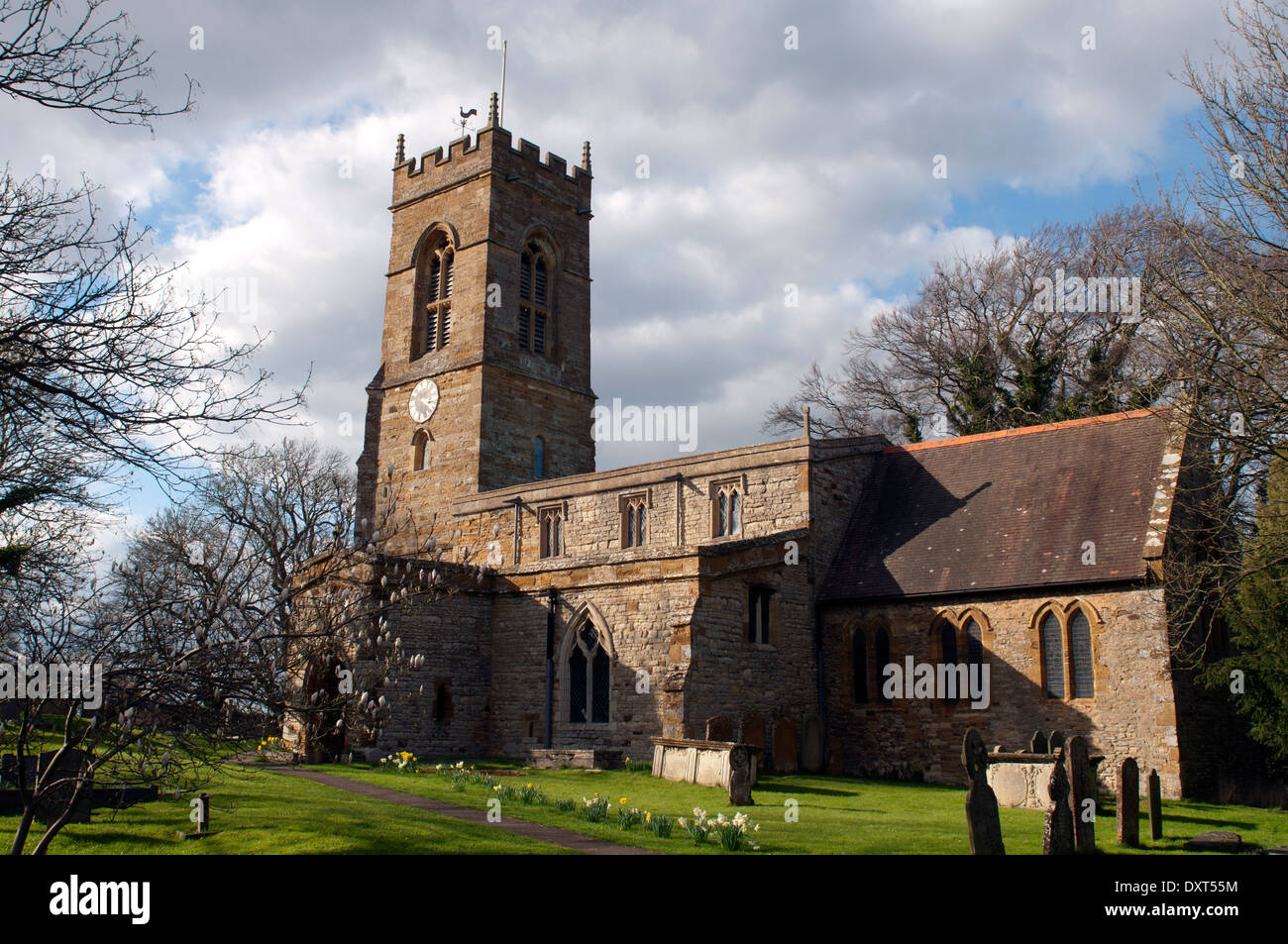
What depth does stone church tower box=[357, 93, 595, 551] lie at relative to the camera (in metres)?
34.5

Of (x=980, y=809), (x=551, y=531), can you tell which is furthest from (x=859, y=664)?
(x=980, y=809)

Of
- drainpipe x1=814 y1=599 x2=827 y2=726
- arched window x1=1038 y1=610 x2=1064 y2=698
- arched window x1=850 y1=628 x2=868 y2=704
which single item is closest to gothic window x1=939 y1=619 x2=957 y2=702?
arched window x1=850 y1=628 x2=868 y2=704

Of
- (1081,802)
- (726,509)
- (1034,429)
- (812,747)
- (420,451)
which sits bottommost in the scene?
(812,747)

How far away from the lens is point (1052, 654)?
21188mm

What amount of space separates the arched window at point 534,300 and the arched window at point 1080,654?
21257 millimetres

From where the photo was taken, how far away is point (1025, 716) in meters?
21.1

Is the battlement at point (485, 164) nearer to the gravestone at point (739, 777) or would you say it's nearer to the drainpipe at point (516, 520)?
the drainpipe at point (516, 520)

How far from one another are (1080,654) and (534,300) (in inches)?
896

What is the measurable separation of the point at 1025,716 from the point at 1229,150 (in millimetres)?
11620

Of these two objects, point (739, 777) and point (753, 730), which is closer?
point (739, 777)

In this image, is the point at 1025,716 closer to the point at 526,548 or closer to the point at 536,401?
the point at 526,548

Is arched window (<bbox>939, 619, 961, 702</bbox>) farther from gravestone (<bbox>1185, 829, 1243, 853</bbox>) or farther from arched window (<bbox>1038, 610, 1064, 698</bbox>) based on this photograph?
gravestone (<bbox>1185, 829, 1243, 853</bbox>)

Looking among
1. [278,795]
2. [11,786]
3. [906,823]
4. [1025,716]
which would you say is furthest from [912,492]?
[11,786]

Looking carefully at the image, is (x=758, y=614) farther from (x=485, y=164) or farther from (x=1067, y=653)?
(x=485, y=164)
